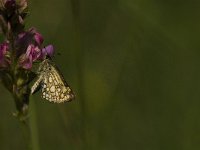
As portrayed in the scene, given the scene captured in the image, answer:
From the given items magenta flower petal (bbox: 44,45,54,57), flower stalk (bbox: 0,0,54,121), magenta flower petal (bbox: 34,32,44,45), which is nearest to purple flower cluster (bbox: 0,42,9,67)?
flower stalk (bbox: 0,0,54,121)

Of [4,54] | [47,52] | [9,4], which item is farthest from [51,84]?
[9,4]

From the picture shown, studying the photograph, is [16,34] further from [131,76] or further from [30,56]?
[131,76]

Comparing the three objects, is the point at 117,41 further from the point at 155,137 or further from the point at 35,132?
the point at 35,132

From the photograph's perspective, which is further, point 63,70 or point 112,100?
point 63,70

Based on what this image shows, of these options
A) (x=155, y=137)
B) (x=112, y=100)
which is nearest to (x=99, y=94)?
(x=155, y=137)

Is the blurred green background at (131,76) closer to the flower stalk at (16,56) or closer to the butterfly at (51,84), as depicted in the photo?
the butterfly at (51,84)

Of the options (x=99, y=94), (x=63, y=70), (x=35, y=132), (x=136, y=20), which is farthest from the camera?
(x=63, y=70)

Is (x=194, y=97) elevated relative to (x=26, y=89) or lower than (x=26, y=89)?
lower
